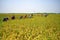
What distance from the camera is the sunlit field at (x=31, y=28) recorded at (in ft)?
6.30

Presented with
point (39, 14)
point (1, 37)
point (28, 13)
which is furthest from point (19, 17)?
point (1, 37)

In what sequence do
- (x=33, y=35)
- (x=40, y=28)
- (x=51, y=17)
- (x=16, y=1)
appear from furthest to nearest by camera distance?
(x=51, y=17) → (x=16, y=1) → (x=40, y=28) → (x=33, y=35)

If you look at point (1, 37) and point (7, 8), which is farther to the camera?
point (7, 8)

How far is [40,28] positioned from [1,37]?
2.22ft

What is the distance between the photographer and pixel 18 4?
7.29 ft

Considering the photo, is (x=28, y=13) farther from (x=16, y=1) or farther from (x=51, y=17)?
(x=51, y=17)

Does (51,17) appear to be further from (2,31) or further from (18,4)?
(2,31)

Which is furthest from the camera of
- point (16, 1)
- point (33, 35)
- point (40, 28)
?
point (16, 1)

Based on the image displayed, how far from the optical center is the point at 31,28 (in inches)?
82.8

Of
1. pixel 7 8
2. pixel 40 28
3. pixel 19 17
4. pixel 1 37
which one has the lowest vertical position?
pixel 1 37

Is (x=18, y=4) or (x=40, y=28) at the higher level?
(x=18, y=4)

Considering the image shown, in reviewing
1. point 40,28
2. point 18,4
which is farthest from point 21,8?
point 40,28

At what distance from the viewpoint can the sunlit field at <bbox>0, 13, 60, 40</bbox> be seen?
6.30 feet

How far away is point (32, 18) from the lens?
252 centimetres
